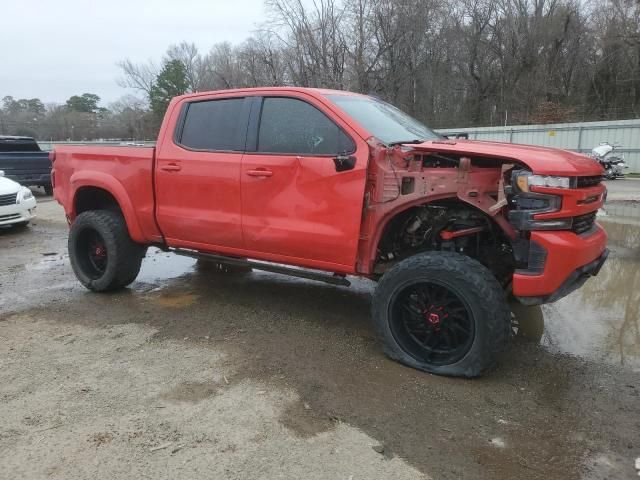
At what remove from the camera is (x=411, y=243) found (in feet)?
13.7

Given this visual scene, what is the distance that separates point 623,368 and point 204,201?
3517mm

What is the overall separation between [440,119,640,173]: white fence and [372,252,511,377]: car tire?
17.2m

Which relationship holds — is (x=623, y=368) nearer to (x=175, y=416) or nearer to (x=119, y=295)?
(x=175, y=416)

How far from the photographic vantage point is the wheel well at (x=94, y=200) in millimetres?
5609

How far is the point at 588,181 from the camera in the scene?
342cm

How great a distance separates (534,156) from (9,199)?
→ 30.5 feet

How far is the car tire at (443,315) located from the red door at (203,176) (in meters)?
1.54

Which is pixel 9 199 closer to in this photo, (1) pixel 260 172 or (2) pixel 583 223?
(1) pixel 260 172

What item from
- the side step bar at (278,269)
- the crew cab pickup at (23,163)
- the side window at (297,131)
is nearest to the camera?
the side window at (297,131)

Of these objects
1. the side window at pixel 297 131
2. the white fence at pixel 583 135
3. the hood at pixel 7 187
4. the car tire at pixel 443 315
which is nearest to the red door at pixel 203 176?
the side window at pixel 297 131

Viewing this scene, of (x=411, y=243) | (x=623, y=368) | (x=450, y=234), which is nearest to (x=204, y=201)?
(x=411, y=243)

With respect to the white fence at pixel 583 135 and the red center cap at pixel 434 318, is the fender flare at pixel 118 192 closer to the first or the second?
the red center cap at pixel 434 318

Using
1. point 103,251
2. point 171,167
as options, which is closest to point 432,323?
point 171,167

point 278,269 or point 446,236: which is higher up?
point 446,236
